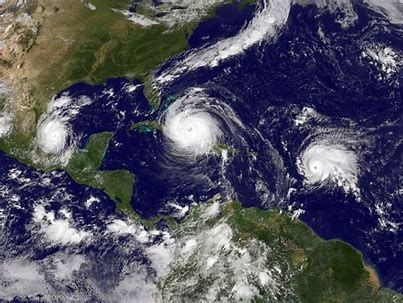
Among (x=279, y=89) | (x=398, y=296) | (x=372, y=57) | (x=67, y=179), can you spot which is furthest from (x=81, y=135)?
(x=398, y=296)

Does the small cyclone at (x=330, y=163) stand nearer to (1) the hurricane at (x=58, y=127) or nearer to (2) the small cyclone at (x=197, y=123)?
(2) the small cyclone at (x=197, y=123)

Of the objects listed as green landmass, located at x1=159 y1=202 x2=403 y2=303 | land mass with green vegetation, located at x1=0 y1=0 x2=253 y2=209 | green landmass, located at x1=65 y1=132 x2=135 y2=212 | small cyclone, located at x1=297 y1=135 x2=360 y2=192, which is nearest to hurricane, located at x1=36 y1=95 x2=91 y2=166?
land mass with green vegetation, located at x1=0 y1=0 x2=253 y2=209

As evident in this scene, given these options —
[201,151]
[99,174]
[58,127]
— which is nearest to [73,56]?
[58,127]

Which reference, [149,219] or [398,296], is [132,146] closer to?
[149,219]

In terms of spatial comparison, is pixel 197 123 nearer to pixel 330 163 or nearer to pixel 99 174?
pixel 99 174

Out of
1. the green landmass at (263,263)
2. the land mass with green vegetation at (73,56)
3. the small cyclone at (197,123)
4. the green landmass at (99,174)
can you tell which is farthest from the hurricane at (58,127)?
the green landmass at (263,263)

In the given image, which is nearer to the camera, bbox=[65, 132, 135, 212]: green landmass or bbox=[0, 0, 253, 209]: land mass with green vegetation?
bbox=[65, 132, 135, 212]: green landmass

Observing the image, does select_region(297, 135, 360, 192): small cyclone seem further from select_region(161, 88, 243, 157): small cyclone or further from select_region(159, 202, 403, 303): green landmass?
select_region(161, 88, 243, 157): small cyclone
